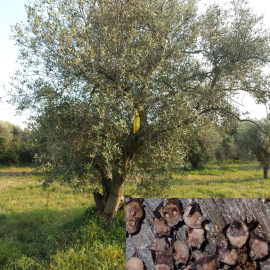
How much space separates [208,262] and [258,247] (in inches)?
17.5

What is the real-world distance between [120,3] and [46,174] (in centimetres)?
676

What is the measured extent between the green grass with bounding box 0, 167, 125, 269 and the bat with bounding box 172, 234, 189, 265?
597cm

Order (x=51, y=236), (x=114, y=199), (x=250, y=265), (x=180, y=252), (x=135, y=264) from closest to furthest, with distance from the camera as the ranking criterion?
(x=250, y=265), (x=180, y=252), (x=135, y=264), (x=51, y=236), (x=114, y=199)

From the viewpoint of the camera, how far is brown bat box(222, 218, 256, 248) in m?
2.23

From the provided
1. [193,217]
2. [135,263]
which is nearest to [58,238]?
[135,263]

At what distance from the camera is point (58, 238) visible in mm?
10180

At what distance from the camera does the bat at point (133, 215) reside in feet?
8.27

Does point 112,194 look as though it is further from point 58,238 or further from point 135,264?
point 135,264

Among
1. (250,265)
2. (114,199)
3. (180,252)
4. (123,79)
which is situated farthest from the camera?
(114,199)

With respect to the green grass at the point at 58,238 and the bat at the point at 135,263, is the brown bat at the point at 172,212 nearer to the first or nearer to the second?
the bat at the point at 135,263

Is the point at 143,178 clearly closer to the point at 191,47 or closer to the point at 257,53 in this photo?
the point at 191,47

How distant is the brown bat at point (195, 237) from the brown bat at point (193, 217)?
1.4 inches

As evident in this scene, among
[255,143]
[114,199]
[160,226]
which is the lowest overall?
[114,199]

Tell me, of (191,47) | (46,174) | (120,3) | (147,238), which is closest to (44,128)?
(46,174)
